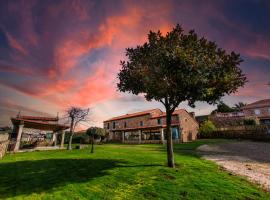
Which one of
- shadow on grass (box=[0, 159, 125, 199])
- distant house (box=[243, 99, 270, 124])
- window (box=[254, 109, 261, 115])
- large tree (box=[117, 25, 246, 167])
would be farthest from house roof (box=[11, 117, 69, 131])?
window (box=[254, 109, 261, 115])

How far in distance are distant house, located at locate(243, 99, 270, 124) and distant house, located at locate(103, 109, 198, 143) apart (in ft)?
84.6

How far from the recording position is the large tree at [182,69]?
39.7 feet

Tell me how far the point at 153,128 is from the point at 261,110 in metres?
42.9

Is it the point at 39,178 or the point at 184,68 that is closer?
the point at 39,178

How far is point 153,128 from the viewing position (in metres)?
47.3

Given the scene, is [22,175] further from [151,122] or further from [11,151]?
[151,122]

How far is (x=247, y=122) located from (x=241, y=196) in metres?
51.3

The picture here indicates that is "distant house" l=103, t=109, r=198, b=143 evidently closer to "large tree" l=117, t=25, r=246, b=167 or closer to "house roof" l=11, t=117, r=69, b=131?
"house roof" l=11, t=117, r=69, b=131

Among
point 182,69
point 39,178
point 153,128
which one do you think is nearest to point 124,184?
point 39,178

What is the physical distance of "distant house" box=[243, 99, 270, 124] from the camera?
5891 cm

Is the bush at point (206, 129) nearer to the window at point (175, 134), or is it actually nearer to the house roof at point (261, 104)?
the window at point (175, 134)

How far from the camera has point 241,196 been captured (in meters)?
8.15

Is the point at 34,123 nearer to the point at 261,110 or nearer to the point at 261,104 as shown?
the point at 261,110

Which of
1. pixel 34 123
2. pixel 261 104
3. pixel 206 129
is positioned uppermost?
pixel 261 104
